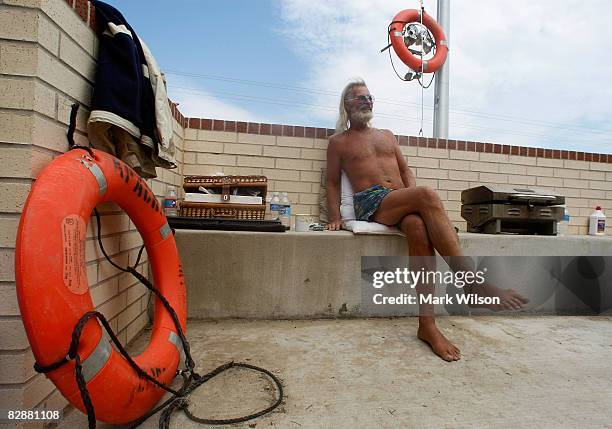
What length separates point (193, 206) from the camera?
2465mm

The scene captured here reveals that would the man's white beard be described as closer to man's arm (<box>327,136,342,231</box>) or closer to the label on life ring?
man's arm (<box>327,136,342,231</box>)

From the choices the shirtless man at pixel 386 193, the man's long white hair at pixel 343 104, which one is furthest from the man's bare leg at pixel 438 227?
the man's long white hair at pixel 343 104

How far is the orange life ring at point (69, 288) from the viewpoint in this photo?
834 millimetres

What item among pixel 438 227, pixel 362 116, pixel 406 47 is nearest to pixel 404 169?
pixel 362 116

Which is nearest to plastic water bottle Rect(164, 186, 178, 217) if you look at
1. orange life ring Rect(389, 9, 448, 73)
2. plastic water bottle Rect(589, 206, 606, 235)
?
orange life ring Rect(389, 9, 448, 73)

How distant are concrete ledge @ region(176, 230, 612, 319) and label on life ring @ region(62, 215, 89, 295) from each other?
1.23 m

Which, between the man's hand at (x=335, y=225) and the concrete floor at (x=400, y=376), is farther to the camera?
the man's hand at (x=335, y=225)

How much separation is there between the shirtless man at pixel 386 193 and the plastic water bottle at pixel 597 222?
258 cm

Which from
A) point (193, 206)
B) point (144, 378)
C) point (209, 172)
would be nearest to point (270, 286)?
point (193, 206)

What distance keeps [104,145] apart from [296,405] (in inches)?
53.9

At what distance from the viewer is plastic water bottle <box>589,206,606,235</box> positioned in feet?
12.5

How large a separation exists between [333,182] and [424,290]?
129 cm

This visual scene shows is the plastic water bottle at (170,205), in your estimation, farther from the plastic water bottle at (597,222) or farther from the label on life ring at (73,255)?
the plastic water bottle at (597,222)

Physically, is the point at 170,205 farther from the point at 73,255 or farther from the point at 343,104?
the point at 343,104
